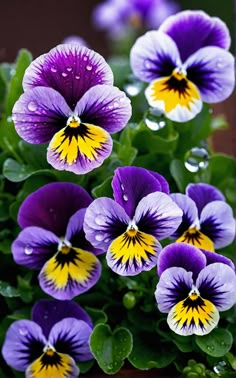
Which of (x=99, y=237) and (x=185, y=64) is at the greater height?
(x=185, y=64)

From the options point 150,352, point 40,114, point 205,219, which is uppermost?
point 40,114

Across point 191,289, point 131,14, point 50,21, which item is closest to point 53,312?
point 191,289

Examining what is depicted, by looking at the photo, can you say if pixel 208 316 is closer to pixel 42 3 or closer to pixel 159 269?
pixel 159 269

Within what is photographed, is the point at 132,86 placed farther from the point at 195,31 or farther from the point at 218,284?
the point at 218,284

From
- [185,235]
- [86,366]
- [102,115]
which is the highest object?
[102,115]

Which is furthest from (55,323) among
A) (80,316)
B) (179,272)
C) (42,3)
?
(42,3)

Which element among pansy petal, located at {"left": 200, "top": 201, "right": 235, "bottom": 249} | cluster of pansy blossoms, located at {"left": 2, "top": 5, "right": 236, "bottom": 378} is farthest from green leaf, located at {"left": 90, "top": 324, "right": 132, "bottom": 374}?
pansy petal, located at {"left": 200, "top": 201, "right": 235, "bottom": 249}

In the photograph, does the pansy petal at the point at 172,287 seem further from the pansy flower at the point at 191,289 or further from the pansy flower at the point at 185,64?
the pansy flower at the point at 185,64

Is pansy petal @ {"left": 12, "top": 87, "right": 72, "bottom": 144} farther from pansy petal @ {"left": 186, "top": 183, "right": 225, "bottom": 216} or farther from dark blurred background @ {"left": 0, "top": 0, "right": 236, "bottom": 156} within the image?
dark blurred background @ {"left": 0, "top": 0, "right": 236, "bottom": 156}
